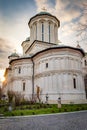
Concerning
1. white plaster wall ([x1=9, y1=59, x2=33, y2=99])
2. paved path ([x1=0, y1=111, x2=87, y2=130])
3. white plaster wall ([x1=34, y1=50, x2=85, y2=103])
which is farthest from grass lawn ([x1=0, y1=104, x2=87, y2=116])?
white plaster wall ([x1=9, y1=59, x2=33, y2=99])

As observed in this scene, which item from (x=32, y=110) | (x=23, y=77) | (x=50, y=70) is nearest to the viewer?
(x=32, y=110)

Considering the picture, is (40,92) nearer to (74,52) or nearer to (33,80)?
(33,80)

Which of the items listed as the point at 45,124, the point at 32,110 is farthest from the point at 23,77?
the point at 45,124

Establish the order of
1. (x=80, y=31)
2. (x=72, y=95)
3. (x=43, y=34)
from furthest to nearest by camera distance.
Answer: (x=43, y=34)
(x=72, y=95)
(x=80, y=31)

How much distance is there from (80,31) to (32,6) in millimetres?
3432

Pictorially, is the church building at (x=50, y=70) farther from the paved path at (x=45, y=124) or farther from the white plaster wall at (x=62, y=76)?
the paved path at (x=45, y=124)

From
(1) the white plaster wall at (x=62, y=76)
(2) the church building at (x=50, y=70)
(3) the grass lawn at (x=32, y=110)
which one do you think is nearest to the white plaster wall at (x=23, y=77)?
(2) the church building at (x=50, y=70)

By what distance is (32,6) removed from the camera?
9.55m

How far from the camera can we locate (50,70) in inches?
964

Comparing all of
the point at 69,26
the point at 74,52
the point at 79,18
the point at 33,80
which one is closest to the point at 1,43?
the point at 69,26

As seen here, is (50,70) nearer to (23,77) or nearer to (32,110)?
(23,77)

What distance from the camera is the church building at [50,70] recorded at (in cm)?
2317

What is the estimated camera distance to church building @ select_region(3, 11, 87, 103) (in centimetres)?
2317

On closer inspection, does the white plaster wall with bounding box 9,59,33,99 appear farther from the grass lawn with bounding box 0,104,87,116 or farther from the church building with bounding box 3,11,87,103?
the grass lawn with bounding box 0,104,87,116
